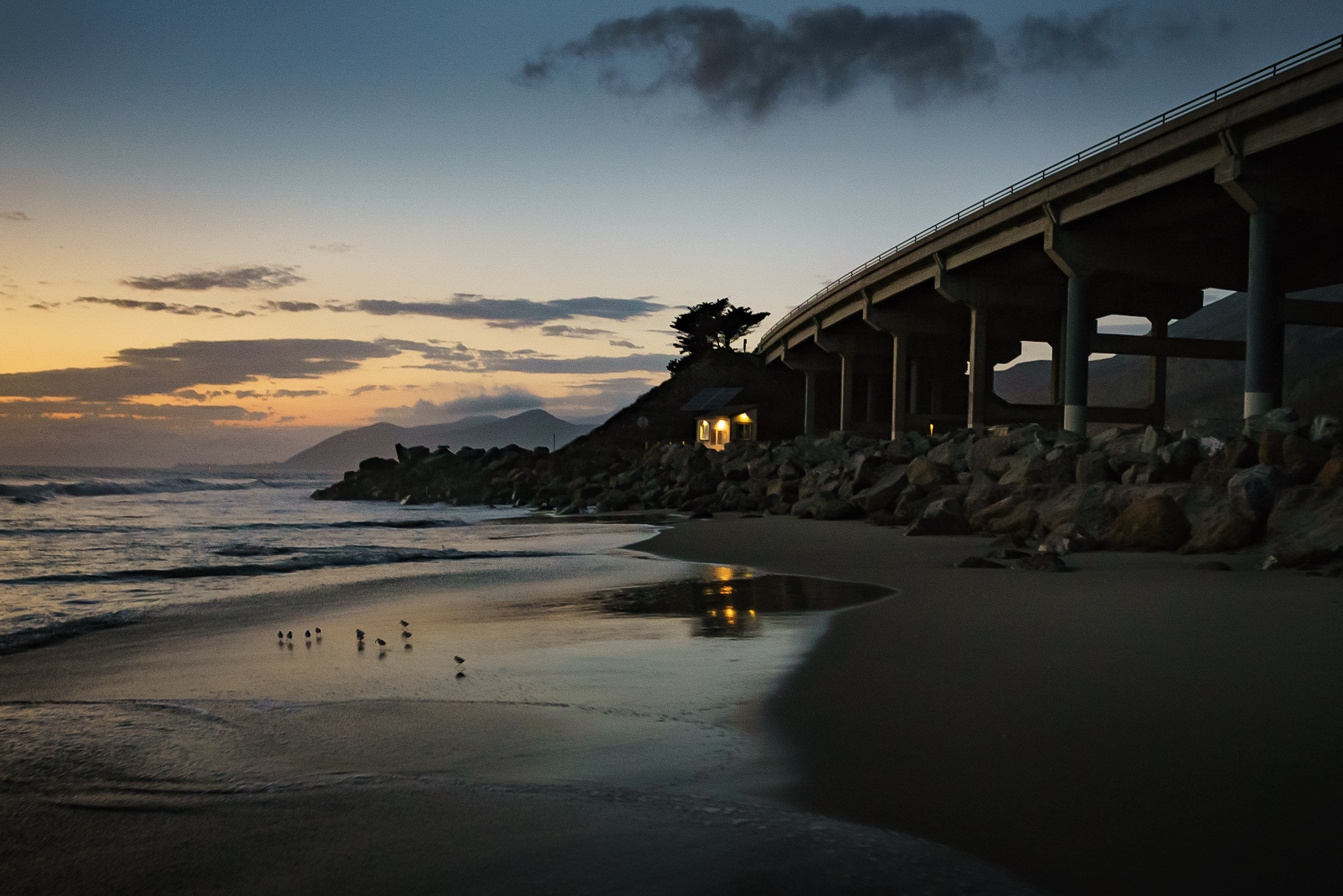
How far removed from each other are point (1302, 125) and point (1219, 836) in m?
21.3

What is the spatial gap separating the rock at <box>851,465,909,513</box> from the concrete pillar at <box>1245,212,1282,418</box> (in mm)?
8309

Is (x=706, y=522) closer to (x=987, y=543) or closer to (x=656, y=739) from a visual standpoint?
(x=987, y=543)

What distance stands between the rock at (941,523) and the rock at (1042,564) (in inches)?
197

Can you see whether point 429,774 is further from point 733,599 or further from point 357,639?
point 733,599

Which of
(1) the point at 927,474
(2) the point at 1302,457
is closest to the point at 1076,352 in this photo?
(1) the point at 927,474

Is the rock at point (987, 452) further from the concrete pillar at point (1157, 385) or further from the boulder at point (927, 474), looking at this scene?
the concrete pillar at point (1157, 385)

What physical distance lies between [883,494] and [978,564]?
906 cm

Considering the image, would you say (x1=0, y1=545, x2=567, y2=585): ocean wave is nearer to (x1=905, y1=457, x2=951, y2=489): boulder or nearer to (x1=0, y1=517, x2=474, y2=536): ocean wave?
(x1=0, y1=517, x2=474, y2=536): ocean wave

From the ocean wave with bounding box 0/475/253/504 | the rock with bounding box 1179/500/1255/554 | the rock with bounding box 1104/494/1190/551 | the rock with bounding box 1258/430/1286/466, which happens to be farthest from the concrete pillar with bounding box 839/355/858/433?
the ocean wave with bounding box 0/475/253/504

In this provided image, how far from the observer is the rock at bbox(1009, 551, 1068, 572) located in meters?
9.96

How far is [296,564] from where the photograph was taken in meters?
14.7

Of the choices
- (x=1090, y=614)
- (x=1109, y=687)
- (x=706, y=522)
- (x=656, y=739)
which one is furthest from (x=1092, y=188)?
(x=656, y=739)

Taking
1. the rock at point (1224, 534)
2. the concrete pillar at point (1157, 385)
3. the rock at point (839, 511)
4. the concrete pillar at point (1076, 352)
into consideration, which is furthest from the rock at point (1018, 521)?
the concrete pillar at point (1157, 385)

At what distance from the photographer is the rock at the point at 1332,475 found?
1080 cm
